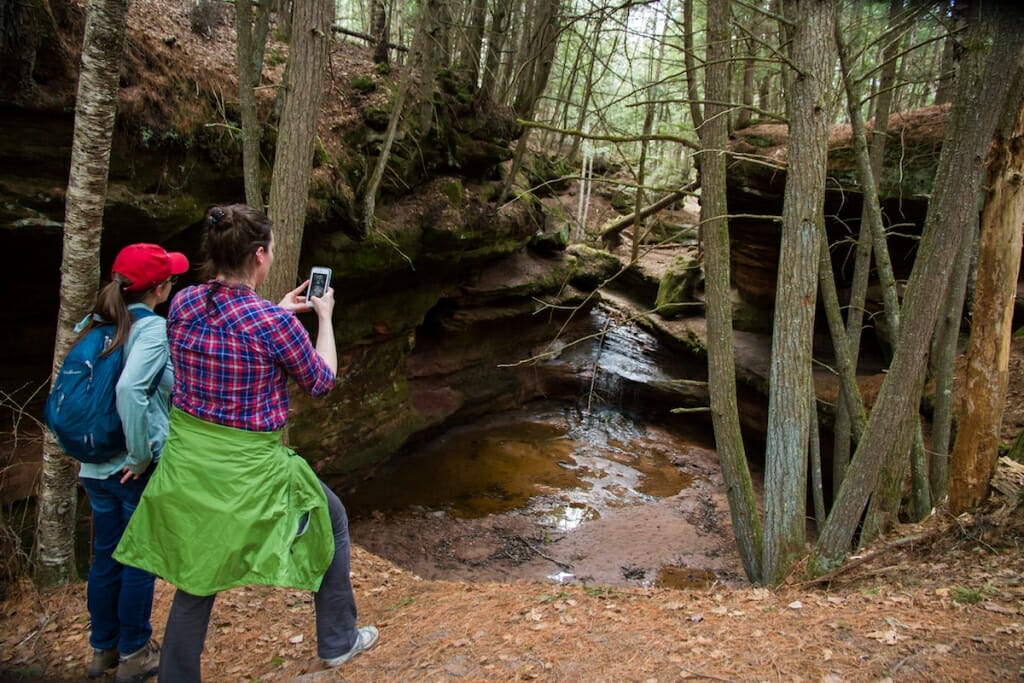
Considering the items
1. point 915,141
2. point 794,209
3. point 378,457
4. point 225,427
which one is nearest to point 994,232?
point 794,209

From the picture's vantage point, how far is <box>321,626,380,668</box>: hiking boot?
10.3ft

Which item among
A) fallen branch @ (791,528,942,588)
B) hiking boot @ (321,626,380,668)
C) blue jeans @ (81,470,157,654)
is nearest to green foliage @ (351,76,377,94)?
blue jeans @ (81,470,157,654)

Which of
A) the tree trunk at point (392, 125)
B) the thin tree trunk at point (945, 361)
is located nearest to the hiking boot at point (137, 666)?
the tree trunk at point (392, 125)

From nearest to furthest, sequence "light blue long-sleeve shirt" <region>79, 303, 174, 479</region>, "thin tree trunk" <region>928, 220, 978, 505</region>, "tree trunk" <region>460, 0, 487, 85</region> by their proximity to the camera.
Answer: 1. "light blue long-sleeve shirt" <region>79, 303, 174, 479</region>
2. "thin tree trunk" <region>928, 220, 978, 505</region>
3. "tree trunk" <region>460, 0, 487, 85</region>

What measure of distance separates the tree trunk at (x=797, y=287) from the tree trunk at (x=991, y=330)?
126 centimetres

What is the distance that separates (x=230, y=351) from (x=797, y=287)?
170 inches

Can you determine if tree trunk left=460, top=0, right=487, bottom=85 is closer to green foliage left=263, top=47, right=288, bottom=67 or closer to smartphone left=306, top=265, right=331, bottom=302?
green foliage left=263, top=47, right=288, bottom=67

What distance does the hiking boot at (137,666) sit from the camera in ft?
10.1

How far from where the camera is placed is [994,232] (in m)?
5.18

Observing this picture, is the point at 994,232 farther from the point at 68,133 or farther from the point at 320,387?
the point at 68,133

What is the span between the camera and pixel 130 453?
2812 millimetres

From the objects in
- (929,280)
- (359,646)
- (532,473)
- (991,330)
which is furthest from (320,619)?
(532,473)

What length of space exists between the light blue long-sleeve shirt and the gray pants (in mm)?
678

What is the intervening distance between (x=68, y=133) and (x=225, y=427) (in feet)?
16.0
